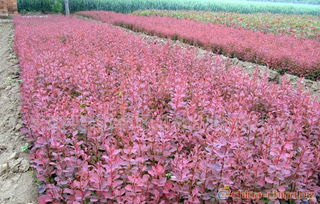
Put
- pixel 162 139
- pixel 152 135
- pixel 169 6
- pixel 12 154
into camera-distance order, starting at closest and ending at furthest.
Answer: pixel 162 139, pixel 152 135, pixel 12 154, pixel 169 6

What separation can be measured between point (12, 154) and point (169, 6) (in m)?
28.6

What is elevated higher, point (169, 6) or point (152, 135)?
point (169, 6)

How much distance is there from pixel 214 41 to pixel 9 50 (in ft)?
20.2

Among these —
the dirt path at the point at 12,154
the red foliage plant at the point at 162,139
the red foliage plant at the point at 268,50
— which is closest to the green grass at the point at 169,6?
the red foliage plant at the point at 268,50

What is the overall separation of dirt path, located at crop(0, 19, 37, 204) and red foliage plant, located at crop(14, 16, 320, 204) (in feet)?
0.61

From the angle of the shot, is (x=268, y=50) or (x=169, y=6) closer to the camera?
(x=268, y=50)

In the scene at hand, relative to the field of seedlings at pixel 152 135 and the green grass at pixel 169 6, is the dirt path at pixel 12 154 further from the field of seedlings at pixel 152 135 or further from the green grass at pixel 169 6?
the green grass at pixel 169 6

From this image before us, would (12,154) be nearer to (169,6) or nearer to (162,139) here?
(162,139)

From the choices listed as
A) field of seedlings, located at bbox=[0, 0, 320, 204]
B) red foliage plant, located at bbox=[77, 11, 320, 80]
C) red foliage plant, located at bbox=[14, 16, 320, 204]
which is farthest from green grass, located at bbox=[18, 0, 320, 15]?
red foliage plant, located at bbox=[14, 16, 320, 204]

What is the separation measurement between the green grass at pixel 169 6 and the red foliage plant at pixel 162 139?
2230 cm

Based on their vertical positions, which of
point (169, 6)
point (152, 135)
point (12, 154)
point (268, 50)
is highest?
point (169, 6)

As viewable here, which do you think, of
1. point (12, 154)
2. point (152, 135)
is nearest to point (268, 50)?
point (152, 135)

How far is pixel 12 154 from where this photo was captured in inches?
136

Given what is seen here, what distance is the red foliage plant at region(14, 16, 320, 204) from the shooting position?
2.17 metres
